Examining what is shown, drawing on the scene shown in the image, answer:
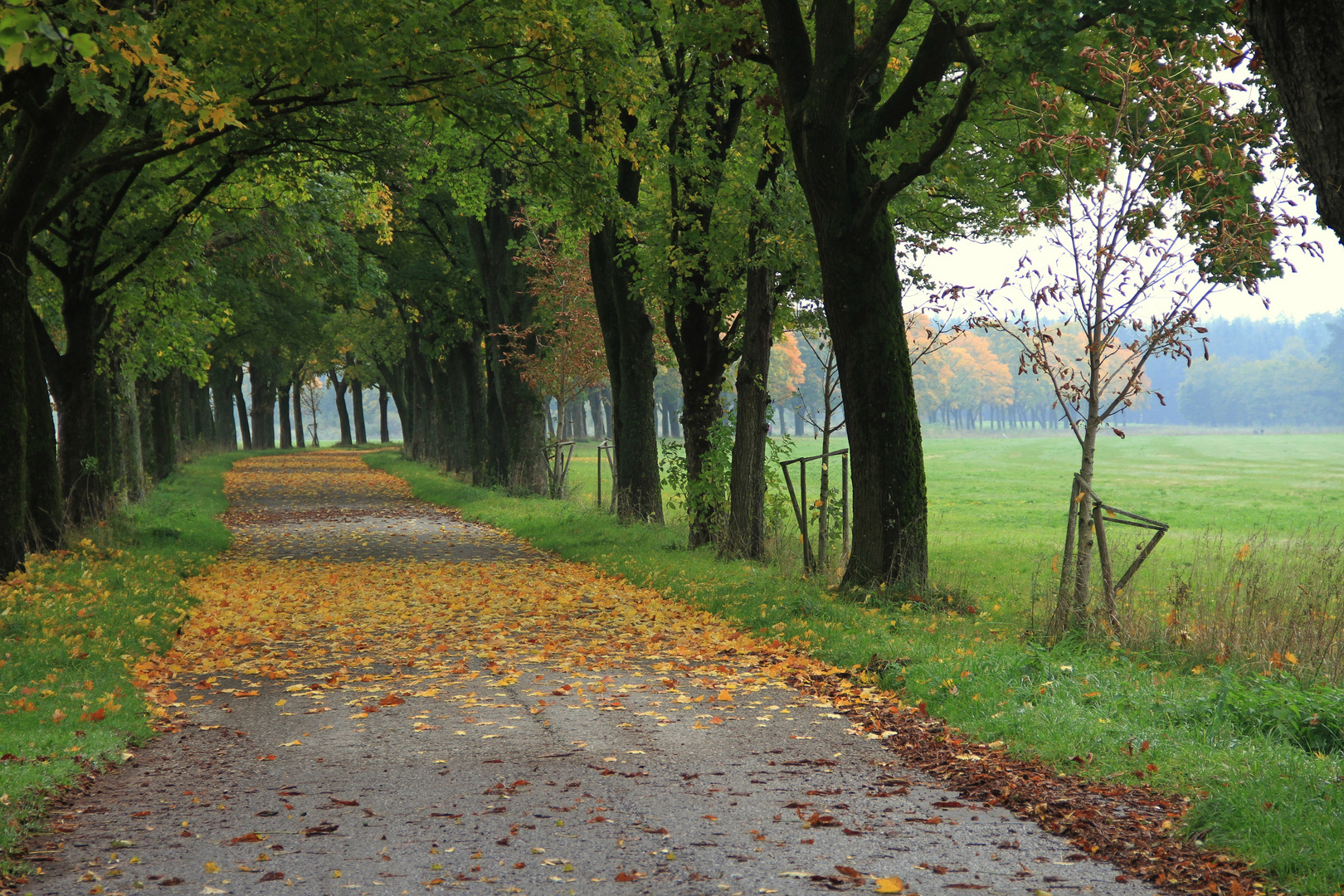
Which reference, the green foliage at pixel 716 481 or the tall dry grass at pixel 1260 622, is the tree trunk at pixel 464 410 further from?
the tall dry grass at pixel 1260 622

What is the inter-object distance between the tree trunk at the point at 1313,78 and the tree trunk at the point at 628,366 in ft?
45.4

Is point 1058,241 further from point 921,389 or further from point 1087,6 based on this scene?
point 921,389

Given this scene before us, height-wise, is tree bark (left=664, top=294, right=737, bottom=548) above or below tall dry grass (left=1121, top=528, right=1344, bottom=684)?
above

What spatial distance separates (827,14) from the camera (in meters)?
10.8

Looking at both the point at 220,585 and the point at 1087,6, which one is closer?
the point at 1087,6

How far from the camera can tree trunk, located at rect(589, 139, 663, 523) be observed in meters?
18.0

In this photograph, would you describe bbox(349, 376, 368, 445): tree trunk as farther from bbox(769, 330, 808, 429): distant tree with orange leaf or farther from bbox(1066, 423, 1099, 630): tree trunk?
bbox(1066, 423, 1099, 630): tree trunk

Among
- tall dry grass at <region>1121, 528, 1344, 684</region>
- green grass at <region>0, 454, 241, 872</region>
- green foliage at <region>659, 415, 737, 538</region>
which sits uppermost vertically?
green foliage at <region>659, 415, 737, 538</region>

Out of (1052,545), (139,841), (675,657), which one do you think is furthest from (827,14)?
(1052,545)

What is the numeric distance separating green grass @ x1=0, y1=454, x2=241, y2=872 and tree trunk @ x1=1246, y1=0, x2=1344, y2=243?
608cm

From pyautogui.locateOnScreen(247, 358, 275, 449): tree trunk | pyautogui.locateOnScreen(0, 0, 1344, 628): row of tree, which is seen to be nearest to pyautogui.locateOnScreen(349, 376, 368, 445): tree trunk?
pyautogui.locateOnScreen(247, 358, 275, 449): tree trunk

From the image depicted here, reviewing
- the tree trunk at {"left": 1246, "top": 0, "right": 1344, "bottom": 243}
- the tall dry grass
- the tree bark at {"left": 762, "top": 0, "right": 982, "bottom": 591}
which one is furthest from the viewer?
the tree bark at {"left": 762, "top": 0, "right": 982, "bottom": 591}

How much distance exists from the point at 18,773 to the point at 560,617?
247 inches

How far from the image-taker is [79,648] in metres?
8.73
